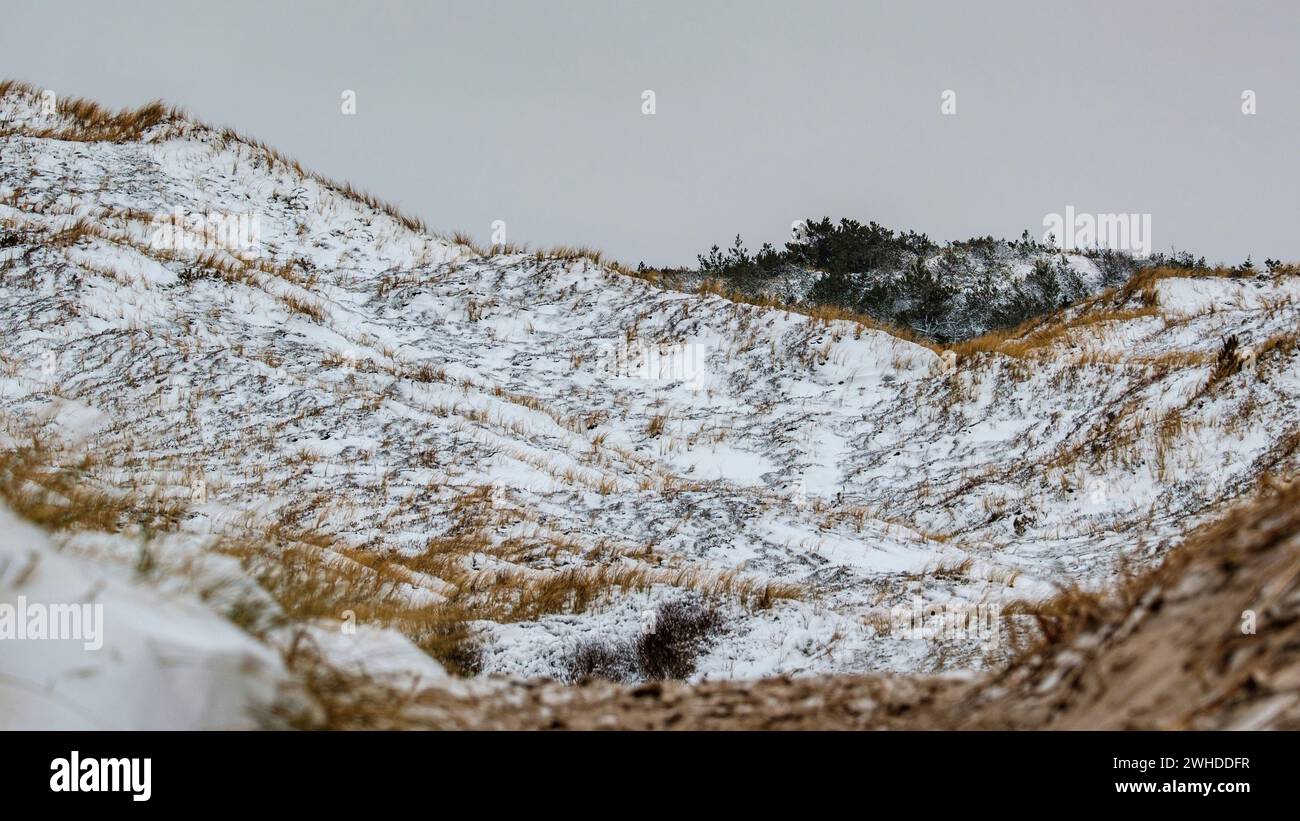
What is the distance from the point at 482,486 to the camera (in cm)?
1334

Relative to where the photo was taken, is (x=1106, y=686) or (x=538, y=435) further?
(x=538, y=435)

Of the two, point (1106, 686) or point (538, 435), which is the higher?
point (538, 435)

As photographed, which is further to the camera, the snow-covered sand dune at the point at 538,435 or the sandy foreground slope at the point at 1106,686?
the snow-covered sand dune at the point at 538,435

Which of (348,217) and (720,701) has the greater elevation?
(348,217)

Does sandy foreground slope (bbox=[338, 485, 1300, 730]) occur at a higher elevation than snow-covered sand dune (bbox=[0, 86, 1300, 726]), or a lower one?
lower

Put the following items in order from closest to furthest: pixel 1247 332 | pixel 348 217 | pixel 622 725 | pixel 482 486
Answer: pixel 622 725, pixel 482 486, pixel 1247 332, pixel 348 217

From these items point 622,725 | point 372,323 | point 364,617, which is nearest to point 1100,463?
point 364,617

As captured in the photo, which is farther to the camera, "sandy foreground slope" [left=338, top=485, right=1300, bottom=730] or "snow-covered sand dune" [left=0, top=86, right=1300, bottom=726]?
"snow-covered sand dune" [left=0, top=86, right=1300, bottom=726]

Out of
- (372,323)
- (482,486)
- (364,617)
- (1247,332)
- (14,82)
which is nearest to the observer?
(364,617)

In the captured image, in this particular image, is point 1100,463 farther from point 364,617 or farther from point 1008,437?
point 364,617

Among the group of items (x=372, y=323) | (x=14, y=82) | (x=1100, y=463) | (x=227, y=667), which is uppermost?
(x=14, y=82)

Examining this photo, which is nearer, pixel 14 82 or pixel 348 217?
pixel 348 217

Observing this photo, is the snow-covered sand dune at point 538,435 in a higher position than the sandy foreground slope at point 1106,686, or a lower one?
higher
